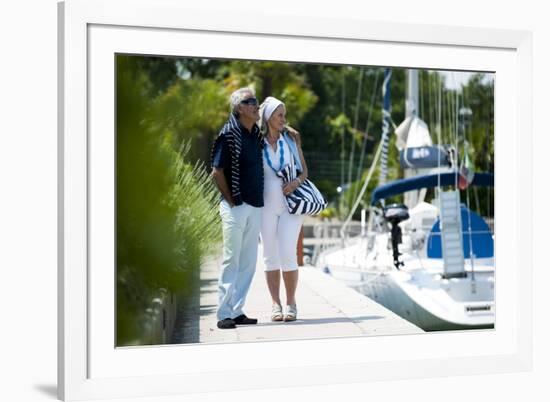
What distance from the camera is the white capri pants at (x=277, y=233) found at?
5.77m

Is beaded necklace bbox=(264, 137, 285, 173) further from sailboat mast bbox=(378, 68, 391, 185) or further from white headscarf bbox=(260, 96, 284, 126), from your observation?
sailboat mast bbox=(378, 68, 391, 185)

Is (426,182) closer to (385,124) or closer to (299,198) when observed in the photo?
(385,124)

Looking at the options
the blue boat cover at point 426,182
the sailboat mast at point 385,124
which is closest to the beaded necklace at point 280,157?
the blue boat cover at point 426,182

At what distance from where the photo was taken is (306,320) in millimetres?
5863

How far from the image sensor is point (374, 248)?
33.6 ft

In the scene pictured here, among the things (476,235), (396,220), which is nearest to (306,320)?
(476,235)

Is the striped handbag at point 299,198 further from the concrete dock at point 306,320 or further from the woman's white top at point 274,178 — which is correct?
the concrete dock at point 306,320

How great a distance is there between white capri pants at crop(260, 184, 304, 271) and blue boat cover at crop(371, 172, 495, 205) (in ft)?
10.5

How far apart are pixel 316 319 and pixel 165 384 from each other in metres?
1.27

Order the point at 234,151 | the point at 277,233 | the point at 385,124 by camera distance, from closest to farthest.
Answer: the point at 234,151 → the point at 277,233 → the point at 385,124

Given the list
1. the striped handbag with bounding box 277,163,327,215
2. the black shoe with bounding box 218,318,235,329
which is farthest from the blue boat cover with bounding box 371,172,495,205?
the black shoe with bounding box 218,318,235,329

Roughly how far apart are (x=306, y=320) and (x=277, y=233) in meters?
0.63
